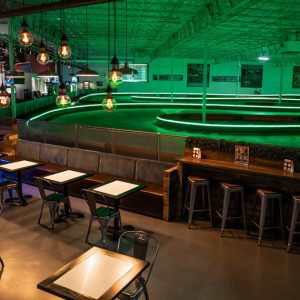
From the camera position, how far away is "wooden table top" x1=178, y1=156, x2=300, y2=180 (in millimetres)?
4996

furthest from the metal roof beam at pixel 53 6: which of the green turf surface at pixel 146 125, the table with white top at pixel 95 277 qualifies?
the green turf surface at pixel 146 125

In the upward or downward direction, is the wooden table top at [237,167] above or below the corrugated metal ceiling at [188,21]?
below

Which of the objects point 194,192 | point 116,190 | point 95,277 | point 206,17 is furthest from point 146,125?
point 95,277

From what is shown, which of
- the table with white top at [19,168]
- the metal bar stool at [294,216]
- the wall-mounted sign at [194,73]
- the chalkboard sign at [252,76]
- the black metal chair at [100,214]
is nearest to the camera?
the metal bar stool at [294,216]

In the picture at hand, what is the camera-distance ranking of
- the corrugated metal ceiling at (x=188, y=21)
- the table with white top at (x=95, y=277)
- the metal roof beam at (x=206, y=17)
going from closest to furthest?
the table with white top at (x=95, y=277)
the metal roof beam at (x=206, y=17)
the corrugated metal ceiling at (x=188, y=21)

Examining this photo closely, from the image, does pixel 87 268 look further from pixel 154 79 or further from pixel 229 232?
pixel 154 79

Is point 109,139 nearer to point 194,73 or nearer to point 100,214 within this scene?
point 100,214

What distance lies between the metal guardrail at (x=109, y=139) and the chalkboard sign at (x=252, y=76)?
2594 cm

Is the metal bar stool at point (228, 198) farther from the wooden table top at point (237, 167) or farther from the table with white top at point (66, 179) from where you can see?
the table with white top at point (66, 179)

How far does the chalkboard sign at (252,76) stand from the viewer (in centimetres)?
3109

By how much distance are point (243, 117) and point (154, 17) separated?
649 cm

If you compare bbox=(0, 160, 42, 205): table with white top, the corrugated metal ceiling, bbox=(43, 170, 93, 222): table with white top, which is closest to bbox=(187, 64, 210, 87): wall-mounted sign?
the corrugated metal ceiling

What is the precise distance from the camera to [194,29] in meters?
13.9

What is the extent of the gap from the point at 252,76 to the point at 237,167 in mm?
28078
